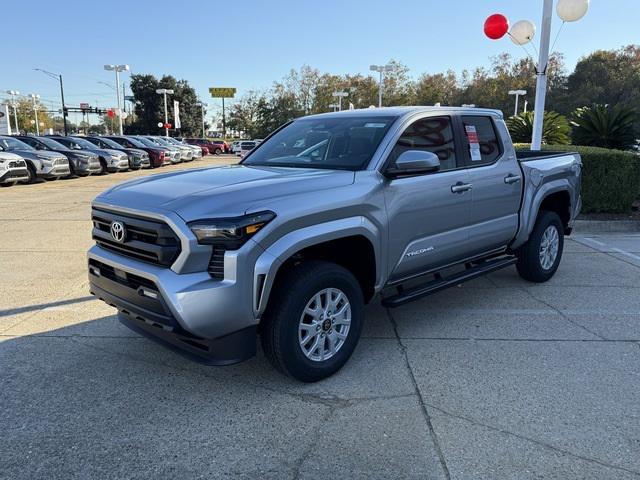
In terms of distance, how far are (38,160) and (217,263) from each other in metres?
17.3

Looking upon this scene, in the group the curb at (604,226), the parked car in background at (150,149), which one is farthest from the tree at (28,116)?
the curb at (604,226)

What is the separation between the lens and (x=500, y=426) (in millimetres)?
3061

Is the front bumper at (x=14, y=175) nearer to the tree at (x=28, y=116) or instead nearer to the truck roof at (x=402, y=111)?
the truck roof at (x=402, y=111)

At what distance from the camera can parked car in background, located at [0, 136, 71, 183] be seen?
1747 cm

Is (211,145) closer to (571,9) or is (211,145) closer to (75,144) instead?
(75,144)

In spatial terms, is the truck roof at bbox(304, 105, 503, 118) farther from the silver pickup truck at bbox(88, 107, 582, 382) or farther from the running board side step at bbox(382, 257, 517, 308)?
the running board side step at bbox(382, 257, 517, 308)

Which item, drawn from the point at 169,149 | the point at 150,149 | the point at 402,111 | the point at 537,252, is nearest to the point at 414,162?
the point at 402,111

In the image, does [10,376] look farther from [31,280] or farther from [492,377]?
[492,377]

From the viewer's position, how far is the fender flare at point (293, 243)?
10.1 ft

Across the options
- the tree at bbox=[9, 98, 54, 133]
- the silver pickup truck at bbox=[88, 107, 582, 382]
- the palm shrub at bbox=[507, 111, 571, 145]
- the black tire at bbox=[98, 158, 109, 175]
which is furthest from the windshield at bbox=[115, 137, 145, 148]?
the tree at bbox=[9, 98, 54, 133]

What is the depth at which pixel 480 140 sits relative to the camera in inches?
193

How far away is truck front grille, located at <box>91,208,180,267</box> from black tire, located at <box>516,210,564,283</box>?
4071 mm

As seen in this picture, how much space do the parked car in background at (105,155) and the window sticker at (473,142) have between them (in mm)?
20281

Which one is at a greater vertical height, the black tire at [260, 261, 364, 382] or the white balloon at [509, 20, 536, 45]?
the white balloon at [509, 20, 536, 45]
